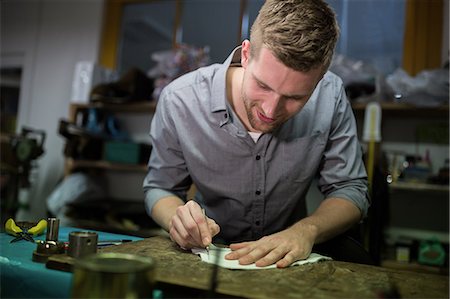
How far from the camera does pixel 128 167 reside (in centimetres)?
205

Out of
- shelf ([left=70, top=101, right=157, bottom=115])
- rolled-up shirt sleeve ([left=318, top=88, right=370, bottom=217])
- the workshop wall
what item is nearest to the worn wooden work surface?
rolled-up shirt sleeve ([left=318, top=88, right=370, bottom=217])

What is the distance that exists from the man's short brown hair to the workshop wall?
2.42 metres

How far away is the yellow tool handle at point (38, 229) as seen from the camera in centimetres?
81

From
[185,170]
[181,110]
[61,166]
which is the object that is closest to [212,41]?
[181,110]

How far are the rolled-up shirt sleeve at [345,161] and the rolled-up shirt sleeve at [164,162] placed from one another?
328mm

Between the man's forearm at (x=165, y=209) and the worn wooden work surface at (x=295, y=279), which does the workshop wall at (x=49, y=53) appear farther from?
the worn wooden work surface at (x=295, y=279)

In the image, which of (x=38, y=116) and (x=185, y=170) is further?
(x=38, y=116)

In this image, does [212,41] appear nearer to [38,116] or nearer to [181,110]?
[181,110]

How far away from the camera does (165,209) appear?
0.94m

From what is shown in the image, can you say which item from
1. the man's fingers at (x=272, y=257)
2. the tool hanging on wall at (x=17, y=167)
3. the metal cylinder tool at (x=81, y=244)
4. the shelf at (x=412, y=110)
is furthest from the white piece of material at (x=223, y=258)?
the tool hanging on wall at (x=17, y=167)

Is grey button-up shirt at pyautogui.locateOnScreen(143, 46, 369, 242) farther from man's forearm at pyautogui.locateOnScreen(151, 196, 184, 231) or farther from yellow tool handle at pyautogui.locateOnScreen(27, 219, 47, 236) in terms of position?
yellow tool handle at pyautogui.locateOnScreen(27, 219, 47, 236)

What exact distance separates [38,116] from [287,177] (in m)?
2.48

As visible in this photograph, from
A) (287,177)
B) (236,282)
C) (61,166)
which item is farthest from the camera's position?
(61,166)

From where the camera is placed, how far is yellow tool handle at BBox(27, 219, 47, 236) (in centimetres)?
81
